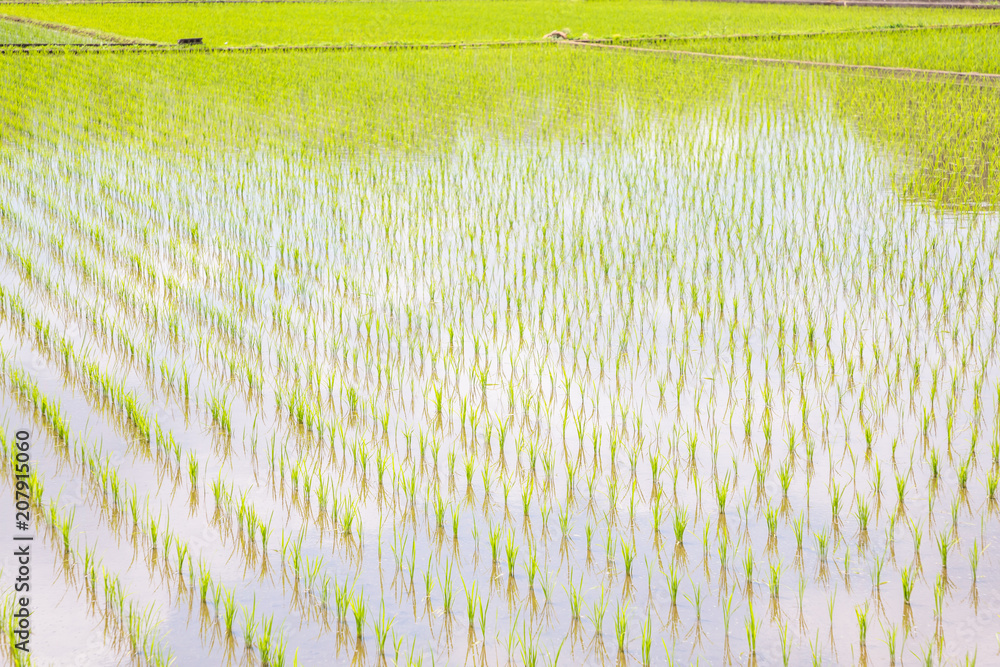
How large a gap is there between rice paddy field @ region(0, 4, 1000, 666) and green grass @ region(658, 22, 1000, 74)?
4584 mm

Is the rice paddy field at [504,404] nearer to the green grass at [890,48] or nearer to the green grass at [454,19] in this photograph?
the green grass at [890,48]

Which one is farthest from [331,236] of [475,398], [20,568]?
[20,568]

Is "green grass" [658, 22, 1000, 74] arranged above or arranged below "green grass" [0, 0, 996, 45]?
below

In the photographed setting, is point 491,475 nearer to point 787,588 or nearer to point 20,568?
point 787,588

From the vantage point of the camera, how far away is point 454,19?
61.3ft

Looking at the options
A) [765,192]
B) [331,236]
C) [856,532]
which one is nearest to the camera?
[856,532]

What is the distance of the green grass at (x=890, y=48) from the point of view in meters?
11.1

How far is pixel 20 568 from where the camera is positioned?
226 cm

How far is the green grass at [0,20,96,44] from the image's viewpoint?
14773mm

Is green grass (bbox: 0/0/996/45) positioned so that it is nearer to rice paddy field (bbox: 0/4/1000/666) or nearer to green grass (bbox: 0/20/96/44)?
green grass (bbox: 0/20/96/44)

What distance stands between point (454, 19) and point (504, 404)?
54.9 ft

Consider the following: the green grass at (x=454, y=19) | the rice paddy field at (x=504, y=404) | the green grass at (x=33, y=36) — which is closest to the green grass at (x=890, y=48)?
the green grass at (x=454, y=19)

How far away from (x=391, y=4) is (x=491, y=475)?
22.5 metres

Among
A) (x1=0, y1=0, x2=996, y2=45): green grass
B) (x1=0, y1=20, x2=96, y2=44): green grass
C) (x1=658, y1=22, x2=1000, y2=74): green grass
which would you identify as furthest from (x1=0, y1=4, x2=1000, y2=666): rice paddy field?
(x1=0, y1=0, x2=996, y2=45): green grass
